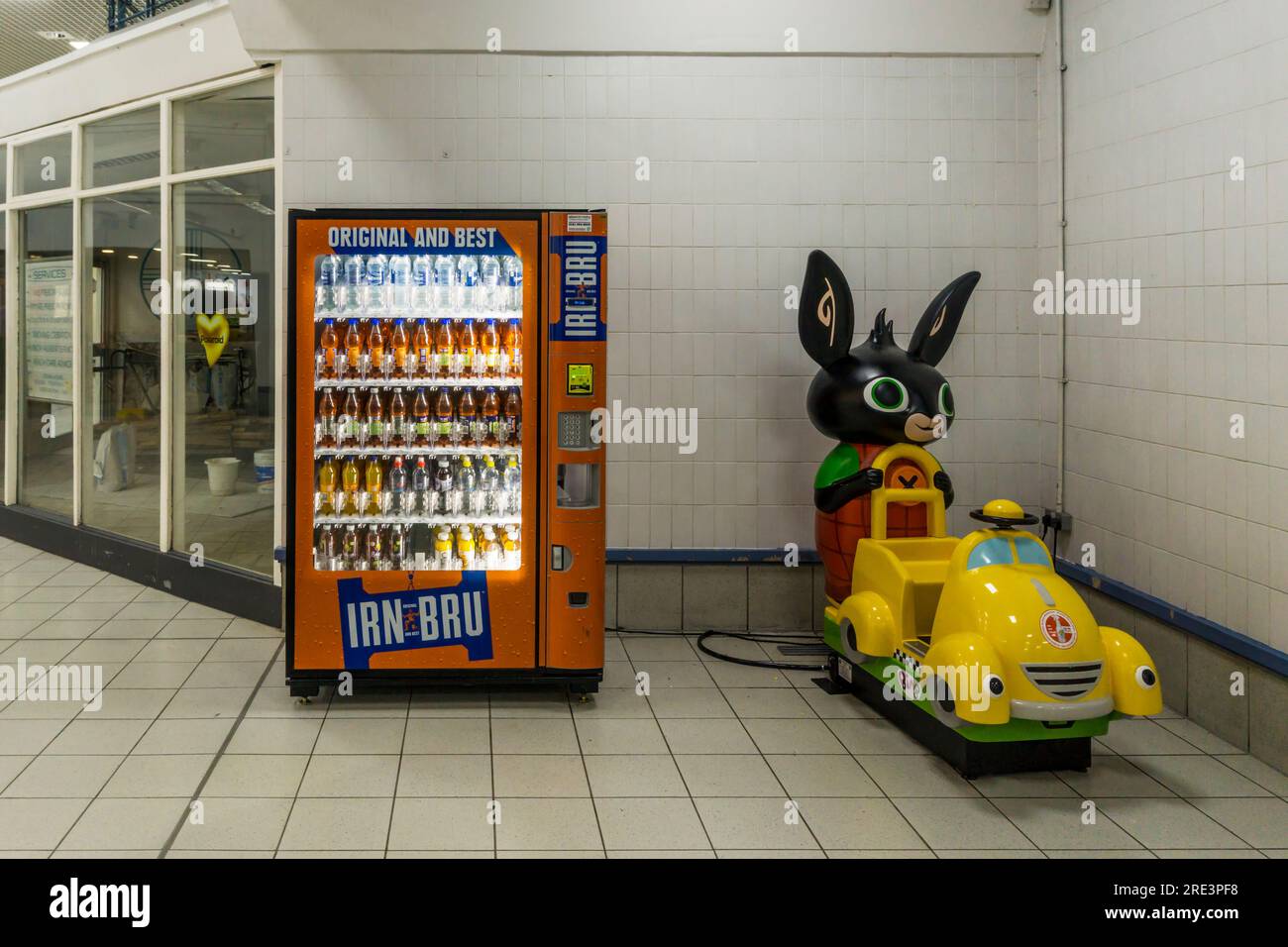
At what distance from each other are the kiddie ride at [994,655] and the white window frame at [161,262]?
2673 mm

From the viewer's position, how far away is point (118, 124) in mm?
7055

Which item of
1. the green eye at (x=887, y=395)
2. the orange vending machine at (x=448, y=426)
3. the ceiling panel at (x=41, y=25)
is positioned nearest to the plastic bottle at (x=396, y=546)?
the orange vending machine at (x=448, y=426)

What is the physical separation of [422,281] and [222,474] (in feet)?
8.99

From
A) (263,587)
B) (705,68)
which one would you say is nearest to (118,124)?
(263,587)

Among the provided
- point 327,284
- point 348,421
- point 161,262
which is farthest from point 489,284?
point 161,262

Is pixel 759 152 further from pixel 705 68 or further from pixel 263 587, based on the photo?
pixel 263 587

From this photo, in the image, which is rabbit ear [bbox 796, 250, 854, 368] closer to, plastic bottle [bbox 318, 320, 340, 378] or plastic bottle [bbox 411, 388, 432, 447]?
plastic bottle [bbox 411, 388, 432, 447]

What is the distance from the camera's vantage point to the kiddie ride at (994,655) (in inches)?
142

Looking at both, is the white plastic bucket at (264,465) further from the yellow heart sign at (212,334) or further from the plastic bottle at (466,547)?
the plastic bottle at (466,547)

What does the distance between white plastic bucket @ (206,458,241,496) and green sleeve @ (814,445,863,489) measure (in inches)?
146

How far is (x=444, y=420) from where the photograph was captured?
4.58 m

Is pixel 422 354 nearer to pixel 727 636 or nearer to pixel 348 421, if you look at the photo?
pixel 348 421

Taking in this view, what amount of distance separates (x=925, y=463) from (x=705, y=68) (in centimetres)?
244

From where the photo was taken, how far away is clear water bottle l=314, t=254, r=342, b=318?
4496 millimetres
